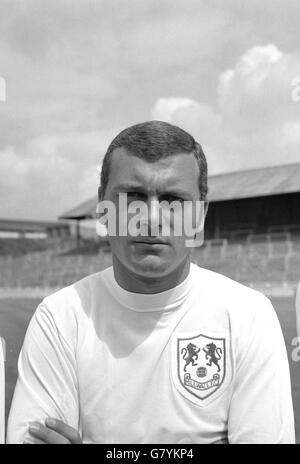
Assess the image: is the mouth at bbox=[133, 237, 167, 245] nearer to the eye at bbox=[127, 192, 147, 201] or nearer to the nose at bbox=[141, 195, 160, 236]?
the nose at bbox=[141, 195, 160, 236]

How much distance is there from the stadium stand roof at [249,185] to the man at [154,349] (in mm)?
25106

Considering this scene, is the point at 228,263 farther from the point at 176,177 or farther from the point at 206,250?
the point at 176,177

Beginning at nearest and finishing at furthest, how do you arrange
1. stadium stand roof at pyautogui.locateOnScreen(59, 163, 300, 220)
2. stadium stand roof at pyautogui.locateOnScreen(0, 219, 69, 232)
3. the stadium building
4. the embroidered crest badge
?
the embroidered crest badge < the stadium building < stadium stand roof at pyautogui.locateOnScreen(59, 163, 300, 220) < stadium stand roof at pyautogui.locateOnScreen(0, 219, 69, 232)

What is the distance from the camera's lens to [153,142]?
6.47 feet

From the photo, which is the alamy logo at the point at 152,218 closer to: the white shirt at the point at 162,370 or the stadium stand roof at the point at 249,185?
the white shirt at the point at 162,370

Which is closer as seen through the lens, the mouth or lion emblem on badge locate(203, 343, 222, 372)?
the mouth

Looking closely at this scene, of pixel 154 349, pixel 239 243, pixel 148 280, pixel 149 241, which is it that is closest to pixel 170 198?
pixel 149 241

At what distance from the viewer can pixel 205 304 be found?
2.12 metres

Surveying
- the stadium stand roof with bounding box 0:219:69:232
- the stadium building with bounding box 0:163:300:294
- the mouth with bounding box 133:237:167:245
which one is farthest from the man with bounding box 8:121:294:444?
the stadium stand roof with bounding box 0:219:69:232

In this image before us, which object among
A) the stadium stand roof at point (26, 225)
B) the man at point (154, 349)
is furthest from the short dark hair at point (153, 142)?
the stadium stand roof at point (26, 225)

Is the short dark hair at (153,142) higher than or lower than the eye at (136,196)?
higher

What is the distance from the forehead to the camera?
6.40 ft

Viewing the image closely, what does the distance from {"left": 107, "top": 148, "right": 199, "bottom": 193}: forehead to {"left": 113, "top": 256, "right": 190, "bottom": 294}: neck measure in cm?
31

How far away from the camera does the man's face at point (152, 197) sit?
1942 millimetres
